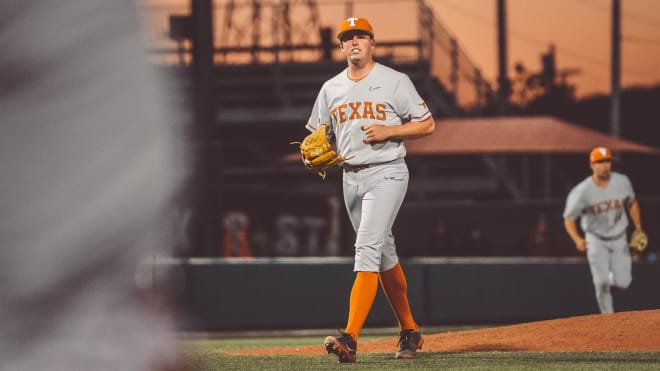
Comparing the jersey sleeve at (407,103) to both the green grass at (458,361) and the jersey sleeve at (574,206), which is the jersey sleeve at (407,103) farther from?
the jersey sleeve at (574,206)

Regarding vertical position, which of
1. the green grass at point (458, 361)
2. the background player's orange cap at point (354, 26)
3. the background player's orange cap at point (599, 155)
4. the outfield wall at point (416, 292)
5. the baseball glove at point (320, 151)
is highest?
the background player's orange cap at point (354, 26)

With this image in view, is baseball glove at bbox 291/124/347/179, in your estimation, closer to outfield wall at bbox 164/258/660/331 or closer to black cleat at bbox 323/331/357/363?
black cleat at bbox 323/331/357/363

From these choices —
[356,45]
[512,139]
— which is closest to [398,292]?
[356,45]

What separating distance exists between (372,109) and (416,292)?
9.44 m

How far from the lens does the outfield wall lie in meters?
15.9

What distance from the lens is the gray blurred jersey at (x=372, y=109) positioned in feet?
22.5

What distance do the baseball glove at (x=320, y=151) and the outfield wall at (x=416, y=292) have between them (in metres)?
8.53

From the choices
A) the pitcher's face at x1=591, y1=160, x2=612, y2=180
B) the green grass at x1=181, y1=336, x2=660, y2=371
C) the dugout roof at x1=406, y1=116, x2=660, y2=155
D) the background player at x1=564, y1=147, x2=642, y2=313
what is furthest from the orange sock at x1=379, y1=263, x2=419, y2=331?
the dugout roof at x1=406, y1=116, x2=660, y2=155

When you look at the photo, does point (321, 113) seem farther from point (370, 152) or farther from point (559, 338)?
point (559, 338)

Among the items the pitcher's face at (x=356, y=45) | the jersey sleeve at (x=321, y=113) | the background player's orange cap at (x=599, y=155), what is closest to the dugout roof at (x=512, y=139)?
the background player's orange cap at (x=599, y=155)

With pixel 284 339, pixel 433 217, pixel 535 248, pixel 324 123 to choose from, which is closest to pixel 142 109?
pixel 324 123

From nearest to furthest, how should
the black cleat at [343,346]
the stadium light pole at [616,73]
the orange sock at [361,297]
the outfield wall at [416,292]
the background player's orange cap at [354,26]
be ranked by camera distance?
the black cleat at [343,346]
the orange sock at [361,297]
the background player's orange cap at [354,26]
the outfield wall at [416,292]
the stadium light pole at [616,73]

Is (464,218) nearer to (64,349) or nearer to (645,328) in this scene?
(645,328)

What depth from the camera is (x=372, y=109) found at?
22.6ft
